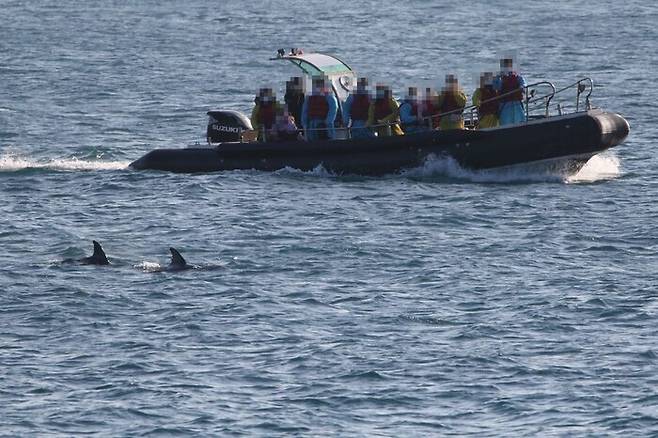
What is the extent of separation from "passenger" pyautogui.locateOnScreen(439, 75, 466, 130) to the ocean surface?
0.85m

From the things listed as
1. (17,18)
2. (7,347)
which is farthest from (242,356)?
(17,18)

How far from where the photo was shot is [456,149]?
32812 mm

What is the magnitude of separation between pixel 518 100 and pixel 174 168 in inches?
296

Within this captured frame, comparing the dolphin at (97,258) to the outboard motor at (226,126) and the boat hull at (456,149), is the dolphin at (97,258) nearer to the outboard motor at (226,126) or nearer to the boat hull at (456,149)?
the boat hull at (456,149)

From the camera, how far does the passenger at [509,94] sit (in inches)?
1287

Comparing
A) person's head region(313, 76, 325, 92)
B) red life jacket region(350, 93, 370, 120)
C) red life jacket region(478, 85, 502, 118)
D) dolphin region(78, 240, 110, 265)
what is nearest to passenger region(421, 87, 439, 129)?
red life jacket region(478, 85, 502, 118)

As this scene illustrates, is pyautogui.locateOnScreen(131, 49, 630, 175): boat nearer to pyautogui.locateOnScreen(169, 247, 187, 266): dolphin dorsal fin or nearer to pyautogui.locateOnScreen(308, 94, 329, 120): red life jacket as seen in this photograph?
pyautogui.locateOnScreen(308, 94, 329, 120): red life jacket

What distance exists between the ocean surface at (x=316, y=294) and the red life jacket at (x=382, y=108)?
1.26 metres

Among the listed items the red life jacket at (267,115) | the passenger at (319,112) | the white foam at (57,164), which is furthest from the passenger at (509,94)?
the white foam at (57,164)

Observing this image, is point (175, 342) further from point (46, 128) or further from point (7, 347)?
point (46, 128)

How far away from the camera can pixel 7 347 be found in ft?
73.5

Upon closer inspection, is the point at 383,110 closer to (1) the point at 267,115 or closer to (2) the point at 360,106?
(2) the point at 360,106

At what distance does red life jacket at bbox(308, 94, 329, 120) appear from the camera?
111ft

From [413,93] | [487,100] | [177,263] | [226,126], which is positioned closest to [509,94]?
[487,100]
